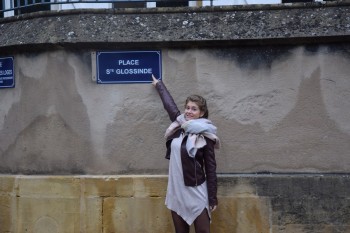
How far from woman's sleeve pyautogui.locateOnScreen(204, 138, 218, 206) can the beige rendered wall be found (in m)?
0.57

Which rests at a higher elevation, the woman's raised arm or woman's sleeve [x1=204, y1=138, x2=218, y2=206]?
the woman's raised arm

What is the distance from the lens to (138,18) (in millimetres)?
4930

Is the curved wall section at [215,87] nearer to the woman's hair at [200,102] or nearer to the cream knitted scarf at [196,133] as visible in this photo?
the woman's hair at [200,102]

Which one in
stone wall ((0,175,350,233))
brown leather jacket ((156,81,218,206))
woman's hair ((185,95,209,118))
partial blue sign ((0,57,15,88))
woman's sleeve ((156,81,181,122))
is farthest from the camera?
partial blue sign ((0,57,15,88))

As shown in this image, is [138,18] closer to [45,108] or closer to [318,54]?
[45,108]

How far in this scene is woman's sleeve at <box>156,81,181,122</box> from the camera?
4.70 metres

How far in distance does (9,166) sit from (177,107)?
5.84 feet

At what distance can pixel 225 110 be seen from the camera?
192 inches

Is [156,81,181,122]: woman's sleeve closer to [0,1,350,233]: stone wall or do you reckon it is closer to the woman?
[0,1,350,233]: stone wall

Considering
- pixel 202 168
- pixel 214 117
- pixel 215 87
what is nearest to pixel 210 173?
pixel 202 168

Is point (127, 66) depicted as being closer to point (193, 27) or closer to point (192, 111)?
point (193, 27)

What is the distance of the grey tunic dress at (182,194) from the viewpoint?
431 cm

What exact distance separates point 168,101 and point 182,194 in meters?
0.88

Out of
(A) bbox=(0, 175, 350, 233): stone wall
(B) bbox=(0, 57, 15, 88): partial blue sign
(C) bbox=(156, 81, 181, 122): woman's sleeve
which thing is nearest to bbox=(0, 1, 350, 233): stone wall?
(A) bbox=(0, 175, 350, 233): stone wall
